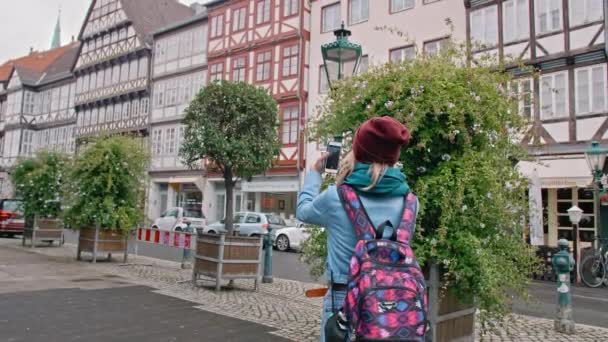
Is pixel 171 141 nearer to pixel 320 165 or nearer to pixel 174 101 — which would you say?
pixel 174 101

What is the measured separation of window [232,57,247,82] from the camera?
99.5ft

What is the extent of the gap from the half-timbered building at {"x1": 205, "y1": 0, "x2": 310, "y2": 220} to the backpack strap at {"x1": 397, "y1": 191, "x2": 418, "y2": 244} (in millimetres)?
23366

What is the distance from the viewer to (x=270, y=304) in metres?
8.20

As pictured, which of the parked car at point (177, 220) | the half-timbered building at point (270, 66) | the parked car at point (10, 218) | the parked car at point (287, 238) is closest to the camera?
the parked car at point (287, 238)

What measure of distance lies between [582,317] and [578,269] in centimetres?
568

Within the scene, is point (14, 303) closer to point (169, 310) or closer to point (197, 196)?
point (169, 310)

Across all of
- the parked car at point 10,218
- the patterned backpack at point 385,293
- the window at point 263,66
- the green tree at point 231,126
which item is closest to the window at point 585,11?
the green tree at point 231,126

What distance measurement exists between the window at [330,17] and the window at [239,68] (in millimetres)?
5559

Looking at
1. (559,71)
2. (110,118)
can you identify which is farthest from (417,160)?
(110,118)

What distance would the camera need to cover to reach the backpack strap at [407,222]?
8.08 ft

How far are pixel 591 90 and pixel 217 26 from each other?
864 inches

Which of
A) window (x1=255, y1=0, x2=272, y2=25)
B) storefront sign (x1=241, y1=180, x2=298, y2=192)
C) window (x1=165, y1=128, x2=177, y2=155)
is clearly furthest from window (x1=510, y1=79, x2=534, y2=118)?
window (x1=165, y1=128, x2=177, y2=155)

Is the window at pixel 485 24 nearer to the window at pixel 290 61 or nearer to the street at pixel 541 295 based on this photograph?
the street at pixel 541 295

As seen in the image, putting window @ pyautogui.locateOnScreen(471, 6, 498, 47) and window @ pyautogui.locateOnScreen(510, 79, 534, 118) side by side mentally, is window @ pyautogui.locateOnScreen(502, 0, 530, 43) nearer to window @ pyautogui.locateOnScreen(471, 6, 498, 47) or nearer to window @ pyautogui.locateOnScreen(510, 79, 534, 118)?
window @ pyautogui.locateOnScreen(471, 6, 498, 47)
